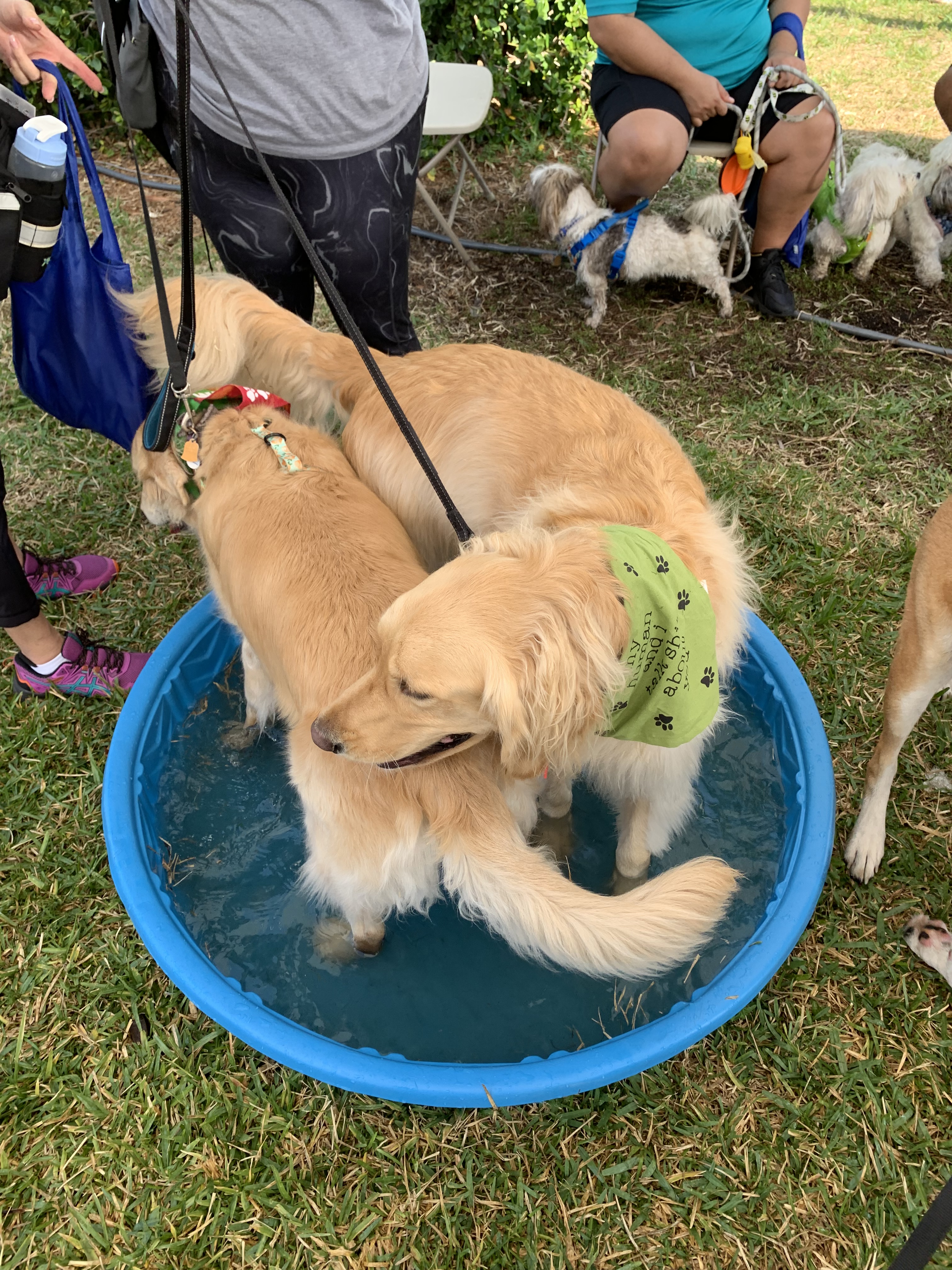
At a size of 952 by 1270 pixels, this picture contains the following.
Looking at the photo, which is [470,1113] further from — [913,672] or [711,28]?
[711,28]

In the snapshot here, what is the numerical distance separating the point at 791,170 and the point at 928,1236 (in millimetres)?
5251

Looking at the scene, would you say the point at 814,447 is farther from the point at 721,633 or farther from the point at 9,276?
the point at 9,276

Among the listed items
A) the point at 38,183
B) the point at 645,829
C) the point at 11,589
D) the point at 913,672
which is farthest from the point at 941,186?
the point at 11,589

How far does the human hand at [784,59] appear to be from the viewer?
4621 mm

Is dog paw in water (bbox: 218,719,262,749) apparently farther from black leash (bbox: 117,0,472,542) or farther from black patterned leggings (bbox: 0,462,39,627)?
black leash (bbox: 117,0,472,542)

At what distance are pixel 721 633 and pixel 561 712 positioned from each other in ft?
2.29

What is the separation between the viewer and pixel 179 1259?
1920mm

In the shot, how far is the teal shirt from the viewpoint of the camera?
14.6ft

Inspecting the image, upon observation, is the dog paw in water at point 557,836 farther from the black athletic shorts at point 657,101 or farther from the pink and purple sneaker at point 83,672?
the black athletic shorts at point 657,101

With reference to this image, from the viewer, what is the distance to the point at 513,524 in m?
2.38

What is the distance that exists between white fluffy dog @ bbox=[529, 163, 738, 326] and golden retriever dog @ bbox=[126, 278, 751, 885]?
2526mm

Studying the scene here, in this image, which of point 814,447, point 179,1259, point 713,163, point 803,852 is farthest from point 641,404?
point 179,1259

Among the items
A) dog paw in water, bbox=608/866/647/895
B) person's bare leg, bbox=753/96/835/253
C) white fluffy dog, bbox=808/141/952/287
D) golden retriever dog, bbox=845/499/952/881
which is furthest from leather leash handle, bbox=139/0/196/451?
white fluffy dog, bbox=808/141/952/287

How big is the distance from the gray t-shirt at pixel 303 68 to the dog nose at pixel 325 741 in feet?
6.15
